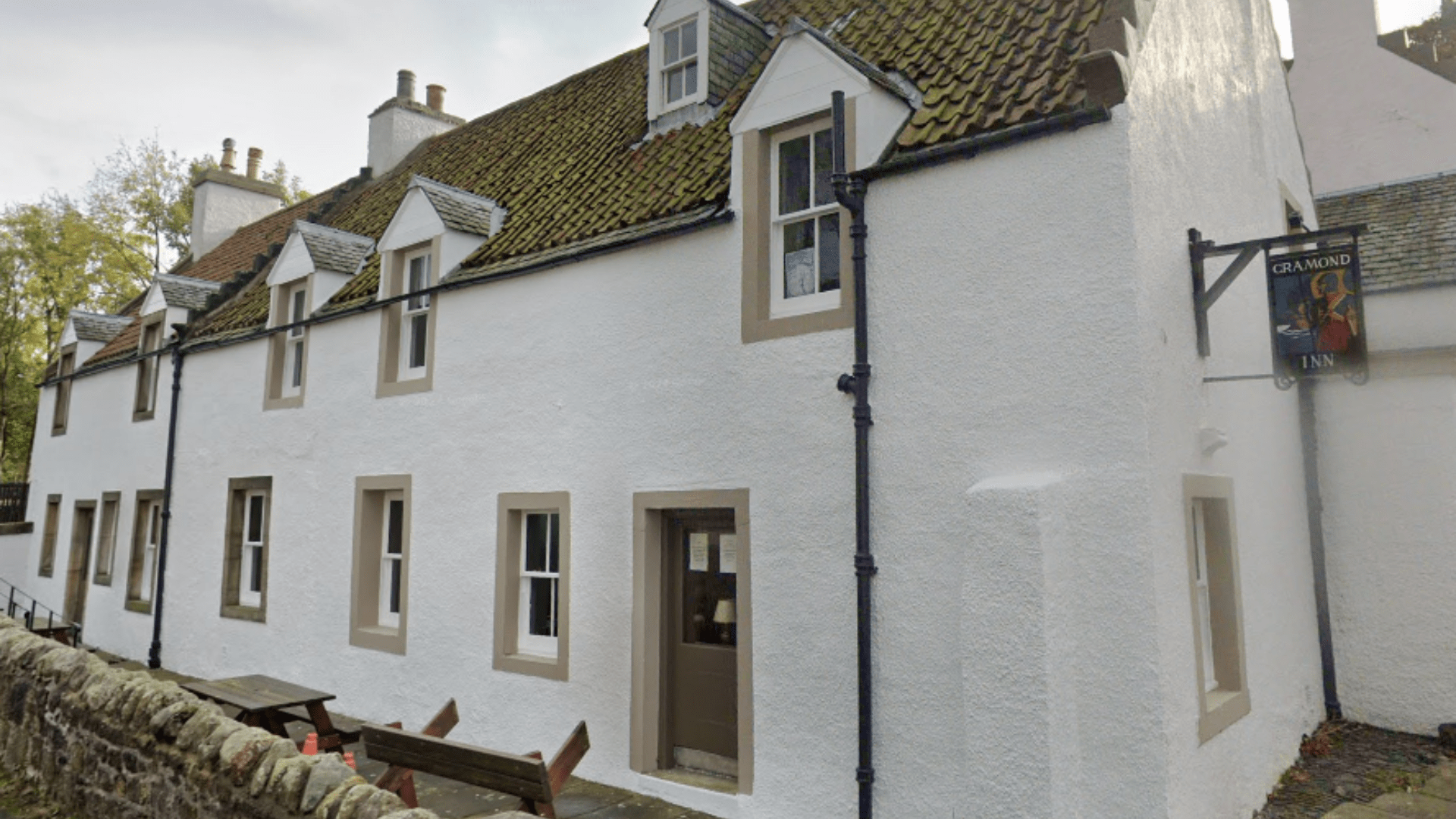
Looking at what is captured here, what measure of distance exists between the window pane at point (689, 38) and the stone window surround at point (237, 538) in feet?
25.8

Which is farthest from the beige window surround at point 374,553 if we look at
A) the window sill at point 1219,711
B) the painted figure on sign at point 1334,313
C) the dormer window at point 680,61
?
the painted figure on sign at point 1334,313

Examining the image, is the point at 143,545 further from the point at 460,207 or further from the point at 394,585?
the point at 460,207

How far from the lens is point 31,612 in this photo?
53.6 ft

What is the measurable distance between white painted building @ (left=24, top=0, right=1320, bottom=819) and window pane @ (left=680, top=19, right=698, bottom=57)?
0.16 meters

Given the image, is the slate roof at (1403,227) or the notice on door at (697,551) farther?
the slate roof at (1403,227)

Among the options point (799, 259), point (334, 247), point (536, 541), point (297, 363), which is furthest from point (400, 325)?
point (799, 259)

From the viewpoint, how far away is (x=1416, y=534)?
915cm

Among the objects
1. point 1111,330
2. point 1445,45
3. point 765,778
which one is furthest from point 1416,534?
point 1445,45

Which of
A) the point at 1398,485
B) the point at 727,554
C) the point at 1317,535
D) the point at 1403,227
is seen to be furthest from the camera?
the point at 1403,227

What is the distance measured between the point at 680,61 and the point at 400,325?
4.54 meters

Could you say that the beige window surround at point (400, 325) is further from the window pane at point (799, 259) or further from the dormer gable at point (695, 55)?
the window pane at point (799, 259)

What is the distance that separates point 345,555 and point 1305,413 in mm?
11011

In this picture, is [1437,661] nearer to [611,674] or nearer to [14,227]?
[611,674]

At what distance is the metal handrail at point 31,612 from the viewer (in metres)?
15.1
